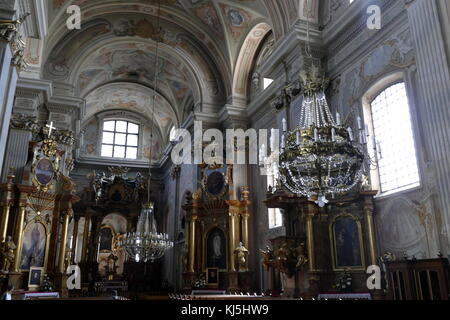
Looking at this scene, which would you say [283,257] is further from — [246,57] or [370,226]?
[246,57]

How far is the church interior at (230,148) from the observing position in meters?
6.65

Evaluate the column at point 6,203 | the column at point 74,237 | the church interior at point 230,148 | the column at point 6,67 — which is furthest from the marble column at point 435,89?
the column at point 74,237

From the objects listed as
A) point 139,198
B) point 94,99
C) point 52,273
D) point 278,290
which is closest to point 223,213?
point 278,290

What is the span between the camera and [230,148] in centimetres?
1512

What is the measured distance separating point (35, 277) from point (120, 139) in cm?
1240

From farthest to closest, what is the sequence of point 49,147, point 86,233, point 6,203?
point 86,233, point 49,147, point 6,203

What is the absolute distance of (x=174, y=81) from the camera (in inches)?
755

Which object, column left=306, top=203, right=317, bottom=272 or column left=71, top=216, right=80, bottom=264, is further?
column left=71, top=216, right=80, bottom=264

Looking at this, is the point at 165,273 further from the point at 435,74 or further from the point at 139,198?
the point at 435,74

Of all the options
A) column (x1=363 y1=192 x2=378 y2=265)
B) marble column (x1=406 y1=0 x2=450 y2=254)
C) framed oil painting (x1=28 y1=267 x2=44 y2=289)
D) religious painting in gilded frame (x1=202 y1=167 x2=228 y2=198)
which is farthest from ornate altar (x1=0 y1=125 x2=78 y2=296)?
marble column (x1=406 y1=0 x2=450 y2=254)

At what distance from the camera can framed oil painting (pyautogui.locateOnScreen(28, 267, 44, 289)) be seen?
1263cm

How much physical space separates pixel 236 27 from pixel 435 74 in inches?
367

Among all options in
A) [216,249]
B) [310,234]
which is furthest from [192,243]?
[310,234]

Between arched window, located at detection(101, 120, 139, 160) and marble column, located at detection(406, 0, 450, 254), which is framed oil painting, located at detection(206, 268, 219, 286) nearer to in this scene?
marble column, located at detection(406, 0, 450, 254)
